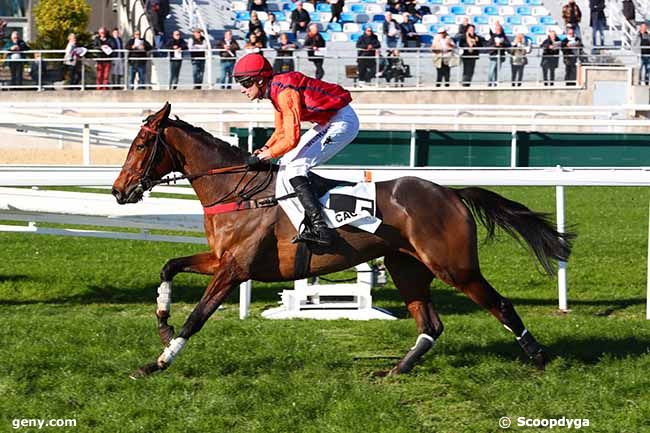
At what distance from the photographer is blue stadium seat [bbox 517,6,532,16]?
2672 centimetres

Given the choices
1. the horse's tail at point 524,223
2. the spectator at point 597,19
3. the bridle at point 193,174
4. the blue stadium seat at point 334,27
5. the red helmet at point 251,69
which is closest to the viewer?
the red helmet at point 251,69

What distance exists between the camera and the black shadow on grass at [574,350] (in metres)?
6.81

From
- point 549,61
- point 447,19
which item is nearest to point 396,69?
point 549,61

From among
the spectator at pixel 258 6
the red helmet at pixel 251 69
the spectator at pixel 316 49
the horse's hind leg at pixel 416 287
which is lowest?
the horse's hind leg at pixel 416 287

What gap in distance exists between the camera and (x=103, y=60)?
21656 millimetres

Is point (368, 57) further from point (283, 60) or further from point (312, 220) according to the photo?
point (312, 220)

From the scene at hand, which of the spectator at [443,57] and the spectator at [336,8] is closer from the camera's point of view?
the spectator at [443,57]

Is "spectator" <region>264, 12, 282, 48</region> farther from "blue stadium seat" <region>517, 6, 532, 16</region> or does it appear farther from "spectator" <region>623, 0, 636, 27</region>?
"spectator" <region>623, 0, 636, 27</region>

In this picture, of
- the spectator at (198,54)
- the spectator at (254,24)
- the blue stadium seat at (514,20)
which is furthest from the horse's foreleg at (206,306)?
the blue stadium seat at (514,20)

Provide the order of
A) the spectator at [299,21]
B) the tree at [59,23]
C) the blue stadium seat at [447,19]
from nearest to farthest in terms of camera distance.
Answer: the spectator at [299,21] → the tree at [59,23] → the blue stadium seat at [447,19]

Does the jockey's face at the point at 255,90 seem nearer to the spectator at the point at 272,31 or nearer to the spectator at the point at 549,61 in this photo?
the spectator at the point at 549,61

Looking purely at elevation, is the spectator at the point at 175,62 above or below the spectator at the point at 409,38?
below

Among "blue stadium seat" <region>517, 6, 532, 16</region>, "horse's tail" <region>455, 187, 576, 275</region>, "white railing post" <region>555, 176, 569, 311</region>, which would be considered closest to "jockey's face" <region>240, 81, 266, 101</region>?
"horse's tail" <region>455, 187, 576, 275</region>

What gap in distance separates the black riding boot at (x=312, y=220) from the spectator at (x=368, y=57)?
15244mm
